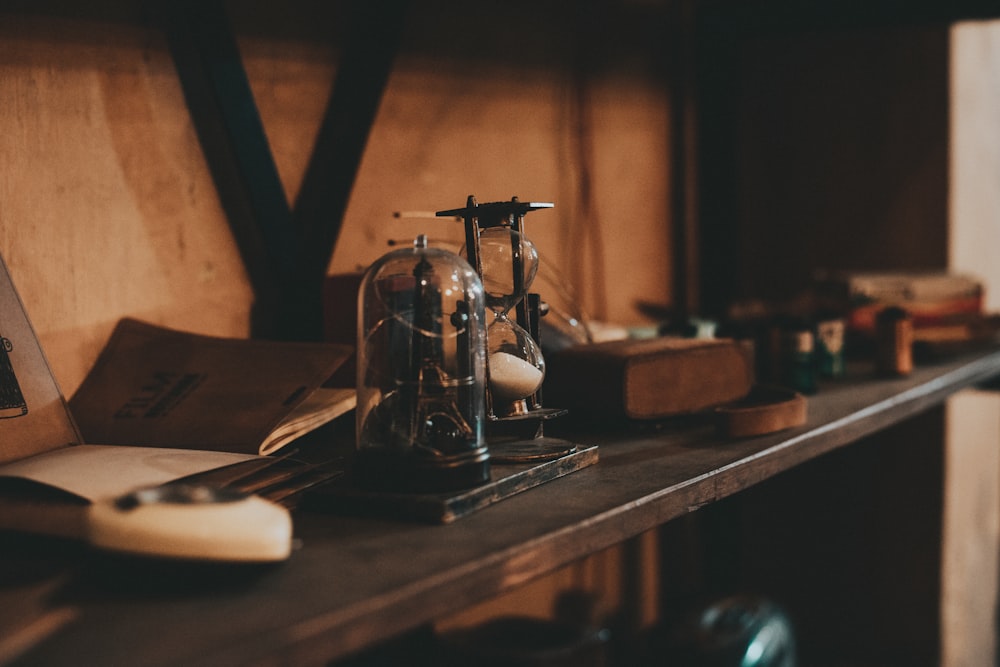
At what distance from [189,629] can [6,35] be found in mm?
818

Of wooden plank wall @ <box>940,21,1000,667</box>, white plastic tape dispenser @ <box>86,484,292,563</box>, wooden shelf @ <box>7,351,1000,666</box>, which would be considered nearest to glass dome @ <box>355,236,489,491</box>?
wooden shelf @ <box>7,351,1000,666</box>

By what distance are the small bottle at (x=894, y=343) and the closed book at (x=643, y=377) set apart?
19.5 inches

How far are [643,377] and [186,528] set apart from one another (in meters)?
0.65

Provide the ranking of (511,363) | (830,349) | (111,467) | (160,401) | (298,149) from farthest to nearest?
(830,349)
(298,149)
(160,401)
(511,363)
(111,467)

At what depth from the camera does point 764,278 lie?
2.29 m

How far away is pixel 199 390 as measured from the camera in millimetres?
1055

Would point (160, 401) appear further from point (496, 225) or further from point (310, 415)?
point (496, 225)

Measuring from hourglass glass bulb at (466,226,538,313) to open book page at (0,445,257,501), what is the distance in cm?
28

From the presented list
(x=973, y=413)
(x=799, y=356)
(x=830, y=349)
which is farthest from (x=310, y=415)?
(x=973, y=413)

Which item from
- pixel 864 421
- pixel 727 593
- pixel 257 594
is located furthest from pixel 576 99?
pixel 257 594

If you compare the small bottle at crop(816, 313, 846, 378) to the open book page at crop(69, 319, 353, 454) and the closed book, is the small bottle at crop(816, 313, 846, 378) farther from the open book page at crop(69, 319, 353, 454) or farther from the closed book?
the open book page at crop(69, 319, 353, 454)

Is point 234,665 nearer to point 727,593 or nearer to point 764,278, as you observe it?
point 727,593

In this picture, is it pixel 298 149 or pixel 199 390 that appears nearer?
pixel 199 390

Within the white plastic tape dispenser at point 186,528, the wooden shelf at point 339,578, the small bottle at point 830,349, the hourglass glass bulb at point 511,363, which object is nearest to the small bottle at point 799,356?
the small bottle at point 830,349
